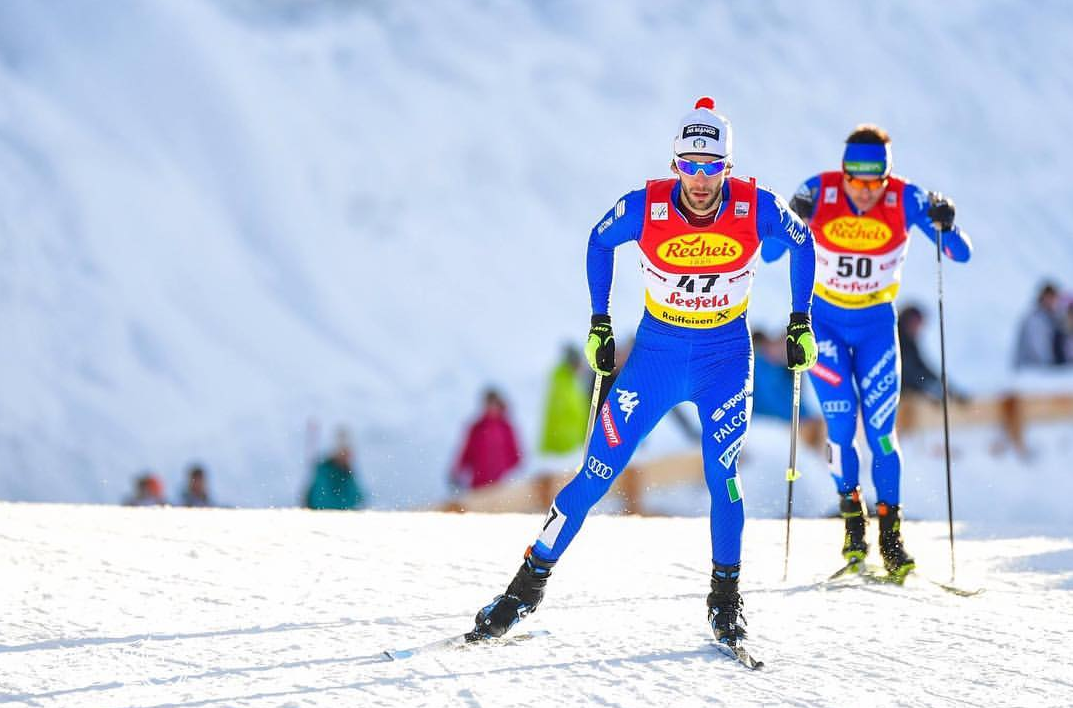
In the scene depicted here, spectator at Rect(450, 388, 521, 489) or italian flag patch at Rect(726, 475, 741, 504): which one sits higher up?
spectator at Rect(450, 388, 521, 489)

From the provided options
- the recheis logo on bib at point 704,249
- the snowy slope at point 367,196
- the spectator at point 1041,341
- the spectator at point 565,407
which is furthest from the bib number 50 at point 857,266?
the snowy slope at point 367,196

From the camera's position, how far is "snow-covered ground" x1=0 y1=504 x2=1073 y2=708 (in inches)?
169

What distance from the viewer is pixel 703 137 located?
15.6 feet

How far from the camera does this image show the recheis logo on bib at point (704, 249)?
16.0 feet

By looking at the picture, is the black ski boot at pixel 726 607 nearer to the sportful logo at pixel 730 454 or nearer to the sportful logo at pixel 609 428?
the sportful logo at pixel 730 454

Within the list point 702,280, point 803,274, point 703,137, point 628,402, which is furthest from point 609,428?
point 703,137

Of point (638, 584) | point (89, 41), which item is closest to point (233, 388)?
point (89, 41)

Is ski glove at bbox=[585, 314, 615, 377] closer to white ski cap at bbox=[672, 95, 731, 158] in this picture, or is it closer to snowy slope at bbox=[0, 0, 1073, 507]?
white ski cap at bbox=[672, 95, 731, 158]

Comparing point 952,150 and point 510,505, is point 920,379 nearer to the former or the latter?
point 510,505

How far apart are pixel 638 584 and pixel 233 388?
13582 millimetres

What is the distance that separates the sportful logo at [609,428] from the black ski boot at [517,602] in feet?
1.61

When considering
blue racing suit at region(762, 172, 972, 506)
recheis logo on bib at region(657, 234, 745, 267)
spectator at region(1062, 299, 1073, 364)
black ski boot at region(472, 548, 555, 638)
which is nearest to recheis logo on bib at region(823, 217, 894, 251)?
blue racing suit at region(762, 172, 972, 506)

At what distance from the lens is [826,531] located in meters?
7.95

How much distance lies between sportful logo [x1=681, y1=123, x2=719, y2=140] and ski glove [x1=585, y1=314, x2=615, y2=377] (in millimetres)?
717
